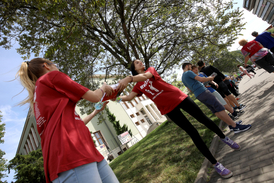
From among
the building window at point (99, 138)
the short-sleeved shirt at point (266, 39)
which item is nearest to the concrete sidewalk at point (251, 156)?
the short-sleeved shirt at point (266, 39)

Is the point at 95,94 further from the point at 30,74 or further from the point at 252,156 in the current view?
the point at 252,156

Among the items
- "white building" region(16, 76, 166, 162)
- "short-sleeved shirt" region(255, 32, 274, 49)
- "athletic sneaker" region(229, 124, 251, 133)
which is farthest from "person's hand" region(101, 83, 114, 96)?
"white building" region(16, 76, 166, 162)

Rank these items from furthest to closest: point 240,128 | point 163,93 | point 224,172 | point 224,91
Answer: point 224,91 → point 240,128 → point 163,93 → point 224,172

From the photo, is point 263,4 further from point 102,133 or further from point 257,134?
point 102,133

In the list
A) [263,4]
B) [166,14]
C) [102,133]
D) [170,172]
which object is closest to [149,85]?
[170,172]

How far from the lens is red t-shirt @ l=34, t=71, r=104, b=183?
1.22m

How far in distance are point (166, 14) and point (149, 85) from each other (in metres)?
9.17

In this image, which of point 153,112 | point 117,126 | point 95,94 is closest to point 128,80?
point 95,94

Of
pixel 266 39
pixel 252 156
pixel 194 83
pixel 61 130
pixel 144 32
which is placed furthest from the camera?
pixel 144 32

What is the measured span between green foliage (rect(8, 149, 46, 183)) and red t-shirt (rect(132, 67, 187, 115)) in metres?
12.7

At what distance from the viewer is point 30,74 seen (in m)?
1.62

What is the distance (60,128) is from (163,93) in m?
2.02

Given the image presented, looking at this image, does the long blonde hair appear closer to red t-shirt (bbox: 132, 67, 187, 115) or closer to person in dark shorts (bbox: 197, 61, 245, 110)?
red t-shirt (bbox: 132, 67, 187, 115)

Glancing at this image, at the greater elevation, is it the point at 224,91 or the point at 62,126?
the point at 62,126
